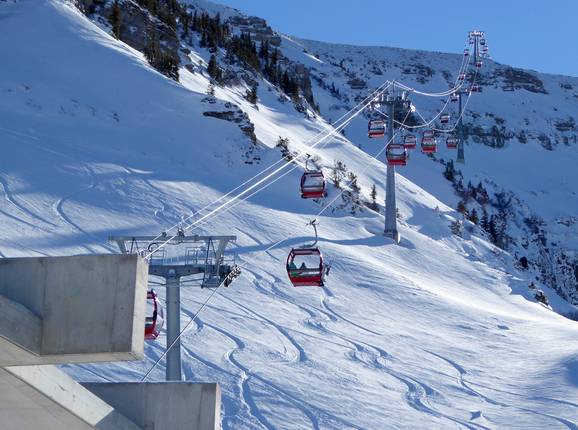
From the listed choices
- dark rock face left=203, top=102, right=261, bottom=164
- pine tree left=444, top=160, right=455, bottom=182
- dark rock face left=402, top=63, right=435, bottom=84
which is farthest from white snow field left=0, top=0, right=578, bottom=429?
dark rock face left=402, top=63, right=435, bottom=84

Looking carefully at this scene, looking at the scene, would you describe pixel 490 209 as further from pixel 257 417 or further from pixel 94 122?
pixel 257 417

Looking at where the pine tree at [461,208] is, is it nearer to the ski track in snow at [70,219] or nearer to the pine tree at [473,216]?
the pine tree at [473,216]

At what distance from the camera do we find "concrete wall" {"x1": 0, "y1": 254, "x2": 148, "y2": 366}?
659 cm

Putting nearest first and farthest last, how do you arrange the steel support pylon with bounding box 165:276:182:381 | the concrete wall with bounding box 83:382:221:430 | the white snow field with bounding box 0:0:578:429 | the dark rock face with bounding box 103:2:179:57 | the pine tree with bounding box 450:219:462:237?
the concrete wall with bounding box 83:382:221:430, the steel support pylon with bounding box 165:276:182:381, the white snow field with bounding box 0:0:578:429, the pine tree with bounding box 450:219:462:237, the dark rock face with bounding box 103:2:179:57

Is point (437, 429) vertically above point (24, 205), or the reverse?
point (24, 205)

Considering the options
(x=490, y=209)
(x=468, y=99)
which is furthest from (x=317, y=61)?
(x=490, y=209)

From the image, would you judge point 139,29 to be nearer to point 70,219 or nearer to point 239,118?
point 239,118

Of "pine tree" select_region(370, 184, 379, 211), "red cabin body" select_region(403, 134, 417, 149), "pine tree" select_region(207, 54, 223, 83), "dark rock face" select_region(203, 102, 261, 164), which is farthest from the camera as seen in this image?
"pine tree" select_region(207, 54, 223, 83)

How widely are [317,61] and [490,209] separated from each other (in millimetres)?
30352

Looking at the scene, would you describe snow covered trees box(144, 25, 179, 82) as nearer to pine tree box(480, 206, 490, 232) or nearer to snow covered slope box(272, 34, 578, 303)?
snow covered slope box(272, 34, 578, 303)

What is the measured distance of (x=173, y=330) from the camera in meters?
11.8

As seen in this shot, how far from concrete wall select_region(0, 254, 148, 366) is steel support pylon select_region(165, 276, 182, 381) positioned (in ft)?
15.5

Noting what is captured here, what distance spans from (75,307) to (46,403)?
1.17 meters

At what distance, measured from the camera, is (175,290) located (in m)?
11.8
